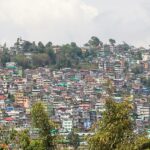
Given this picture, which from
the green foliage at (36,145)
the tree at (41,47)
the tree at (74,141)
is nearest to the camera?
the green foliage at (36,145)

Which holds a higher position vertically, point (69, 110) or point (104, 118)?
point (104, 118)

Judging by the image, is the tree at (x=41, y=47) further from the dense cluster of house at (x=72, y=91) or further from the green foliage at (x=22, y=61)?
the dense cluster of house at (x=72, y=91)

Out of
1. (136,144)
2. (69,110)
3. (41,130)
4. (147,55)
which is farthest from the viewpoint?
(147,55)

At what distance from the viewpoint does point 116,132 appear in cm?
1602

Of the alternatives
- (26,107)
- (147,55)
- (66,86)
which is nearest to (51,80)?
(66,86)

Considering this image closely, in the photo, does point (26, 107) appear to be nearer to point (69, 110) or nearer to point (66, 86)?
point (69, 110)

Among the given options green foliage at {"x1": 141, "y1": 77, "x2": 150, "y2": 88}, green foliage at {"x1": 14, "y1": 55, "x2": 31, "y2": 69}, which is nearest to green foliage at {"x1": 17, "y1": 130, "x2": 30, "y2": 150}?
green foliage at {"x1": 14, "y1": 55, "x2": 31, "y2": 69}

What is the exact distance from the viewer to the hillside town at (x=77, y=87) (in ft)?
271

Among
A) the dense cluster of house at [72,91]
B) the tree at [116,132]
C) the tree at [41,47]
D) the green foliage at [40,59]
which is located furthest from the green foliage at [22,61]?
the tree at [116,132]

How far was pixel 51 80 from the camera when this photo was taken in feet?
346

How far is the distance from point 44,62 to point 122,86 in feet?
53.7

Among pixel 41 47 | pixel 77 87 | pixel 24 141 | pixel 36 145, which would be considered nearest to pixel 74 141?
pixel 24 141

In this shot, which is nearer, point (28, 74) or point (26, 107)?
point (26, 107)

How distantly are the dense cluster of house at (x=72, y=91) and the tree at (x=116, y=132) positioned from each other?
5716 centimetres
